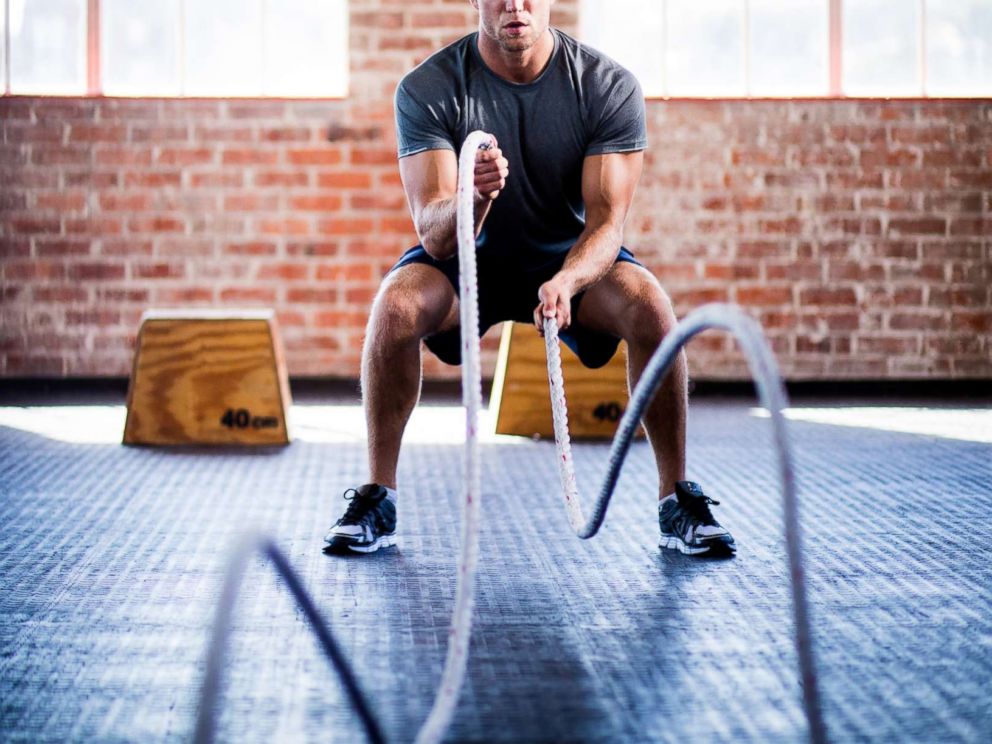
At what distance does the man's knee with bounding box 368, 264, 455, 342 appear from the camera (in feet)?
6.92

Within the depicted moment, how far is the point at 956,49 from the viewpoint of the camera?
15.8 ft

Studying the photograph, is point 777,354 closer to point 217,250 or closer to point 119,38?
point 217,250

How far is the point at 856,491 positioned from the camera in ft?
8.84

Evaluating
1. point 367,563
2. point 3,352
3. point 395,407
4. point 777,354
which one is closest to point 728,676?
point 367,563

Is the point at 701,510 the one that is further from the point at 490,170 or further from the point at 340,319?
the point at 340,319

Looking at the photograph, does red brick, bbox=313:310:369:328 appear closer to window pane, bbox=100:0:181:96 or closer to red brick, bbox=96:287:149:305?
red brick, bbox=96:287:149:305

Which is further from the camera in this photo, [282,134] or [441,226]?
[282,134]

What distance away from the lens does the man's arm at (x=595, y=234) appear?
1.95m

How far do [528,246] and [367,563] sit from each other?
655 millimetres

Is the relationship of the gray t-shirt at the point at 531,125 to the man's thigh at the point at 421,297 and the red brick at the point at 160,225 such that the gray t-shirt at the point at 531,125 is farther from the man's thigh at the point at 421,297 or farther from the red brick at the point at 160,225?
the red brick at the point at 160,225

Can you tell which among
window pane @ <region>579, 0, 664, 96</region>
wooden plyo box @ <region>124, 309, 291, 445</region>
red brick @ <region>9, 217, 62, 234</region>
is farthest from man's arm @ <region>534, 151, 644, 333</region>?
red brick @ <region>9, 217, 62, 234</region>

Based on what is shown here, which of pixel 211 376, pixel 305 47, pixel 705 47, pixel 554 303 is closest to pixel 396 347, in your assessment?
pixel 554 303

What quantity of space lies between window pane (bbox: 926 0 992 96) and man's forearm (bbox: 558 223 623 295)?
321cm

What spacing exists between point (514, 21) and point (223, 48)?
291 centimetres
